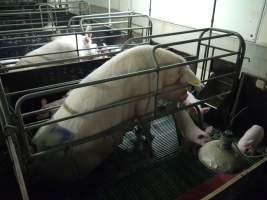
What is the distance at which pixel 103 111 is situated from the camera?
1409 mm

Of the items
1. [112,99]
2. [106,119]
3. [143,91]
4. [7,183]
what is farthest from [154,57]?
[7,183]

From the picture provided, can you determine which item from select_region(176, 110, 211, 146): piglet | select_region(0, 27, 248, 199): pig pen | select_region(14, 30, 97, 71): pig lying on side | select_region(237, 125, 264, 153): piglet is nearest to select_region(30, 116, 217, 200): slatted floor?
select_region(0, 27, 248, 199): pig pen

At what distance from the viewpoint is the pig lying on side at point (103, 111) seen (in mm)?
1362

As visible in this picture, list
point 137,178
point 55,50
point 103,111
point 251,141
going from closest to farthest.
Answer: point 103,111 → point 137,178 → point 251,141 → point 55,50

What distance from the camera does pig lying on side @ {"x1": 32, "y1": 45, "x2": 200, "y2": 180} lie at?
1.36 m

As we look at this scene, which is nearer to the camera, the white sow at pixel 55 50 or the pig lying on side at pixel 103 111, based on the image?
the pig lying on side at pixel 103 111

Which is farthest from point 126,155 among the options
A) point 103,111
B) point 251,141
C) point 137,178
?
point 251,141

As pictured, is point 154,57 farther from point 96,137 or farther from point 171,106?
point 96,137

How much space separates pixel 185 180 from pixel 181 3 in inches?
82.8

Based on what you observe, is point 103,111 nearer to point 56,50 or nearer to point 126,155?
point 126,155

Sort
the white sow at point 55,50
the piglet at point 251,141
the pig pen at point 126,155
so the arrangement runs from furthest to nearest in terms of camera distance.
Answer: the white sow at point 55,50, the piglet at point 251,141, the pig pen at point 126,155

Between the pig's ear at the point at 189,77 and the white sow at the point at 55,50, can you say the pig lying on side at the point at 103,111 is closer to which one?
the pig's ear at the point at 189,77

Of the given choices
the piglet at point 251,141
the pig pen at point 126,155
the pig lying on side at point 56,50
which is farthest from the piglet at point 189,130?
the pig lying on side at point 56,50

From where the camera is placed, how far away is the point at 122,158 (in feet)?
5.48
